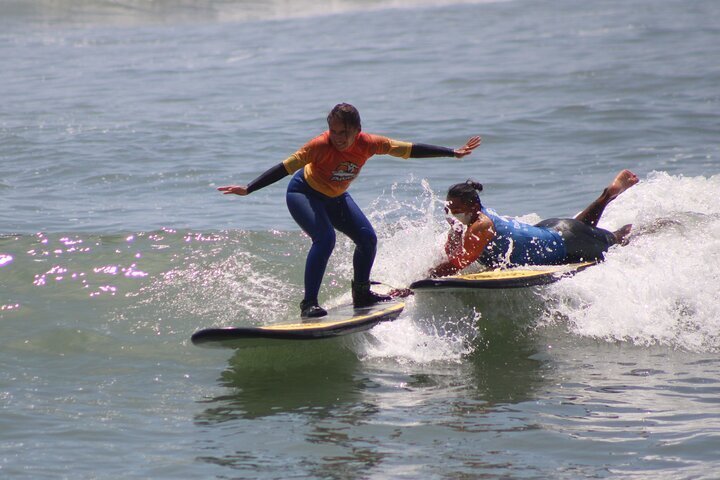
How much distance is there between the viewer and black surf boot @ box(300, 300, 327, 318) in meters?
7.79

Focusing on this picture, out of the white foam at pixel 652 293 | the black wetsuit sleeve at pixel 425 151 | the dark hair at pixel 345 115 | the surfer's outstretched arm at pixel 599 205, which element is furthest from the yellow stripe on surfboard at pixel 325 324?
the surfer's outstretched arm at pixel 599 205

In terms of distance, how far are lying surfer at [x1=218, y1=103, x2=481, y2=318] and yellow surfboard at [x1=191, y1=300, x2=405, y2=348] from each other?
0.26 m

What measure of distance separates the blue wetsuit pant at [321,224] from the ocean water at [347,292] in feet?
1.83

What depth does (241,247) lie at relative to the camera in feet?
36.2

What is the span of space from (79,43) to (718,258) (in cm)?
2350

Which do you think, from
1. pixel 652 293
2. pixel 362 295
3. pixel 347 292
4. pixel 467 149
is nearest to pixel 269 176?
pixel 362 295

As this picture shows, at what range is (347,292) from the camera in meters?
9.78

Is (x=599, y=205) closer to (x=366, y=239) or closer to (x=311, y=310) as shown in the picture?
(x=366, y=239)

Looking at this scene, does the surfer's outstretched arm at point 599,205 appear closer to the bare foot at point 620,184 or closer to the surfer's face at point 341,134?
the bare foot at point 620,184

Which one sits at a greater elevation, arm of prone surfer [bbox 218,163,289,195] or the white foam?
arm of prone surfer [bbox 218,163,289,195]

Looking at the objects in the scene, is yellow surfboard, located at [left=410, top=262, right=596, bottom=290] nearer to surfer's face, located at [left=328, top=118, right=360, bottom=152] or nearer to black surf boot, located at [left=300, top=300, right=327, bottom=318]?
black surf boot, located at [left=300, top=300, right=327, bottom=318]

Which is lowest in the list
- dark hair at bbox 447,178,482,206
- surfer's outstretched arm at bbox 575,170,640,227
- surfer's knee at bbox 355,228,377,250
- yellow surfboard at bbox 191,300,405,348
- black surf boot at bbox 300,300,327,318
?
yellow surfboard at bbox 191,300,405,348

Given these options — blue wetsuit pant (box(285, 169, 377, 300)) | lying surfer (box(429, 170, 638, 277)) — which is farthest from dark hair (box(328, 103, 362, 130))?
lying surfer (box(429, 170, 638, 277))

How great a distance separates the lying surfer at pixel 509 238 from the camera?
839cm
